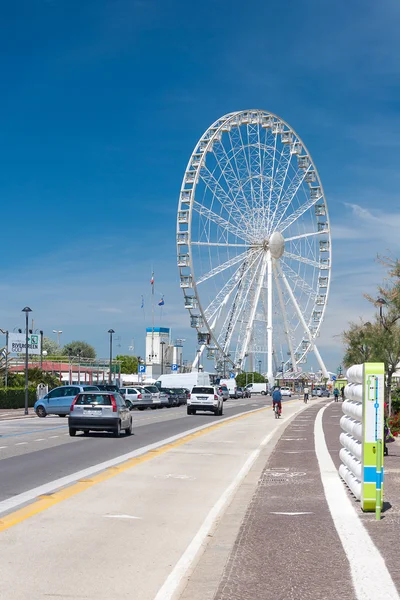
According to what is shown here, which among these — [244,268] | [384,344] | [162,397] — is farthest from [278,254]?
[384,344]

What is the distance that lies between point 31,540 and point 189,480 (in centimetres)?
680

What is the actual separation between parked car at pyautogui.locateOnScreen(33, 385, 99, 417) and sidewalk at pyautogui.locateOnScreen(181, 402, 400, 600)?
29.7m

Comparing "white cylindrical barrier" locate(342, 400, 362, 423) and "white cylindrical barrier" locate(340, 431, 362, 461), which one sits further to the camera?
"white cylindrical barrier" locate(342, 400, 362, 423)

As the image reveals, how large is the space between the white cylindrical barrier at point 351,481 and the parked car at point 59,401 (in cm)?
3045

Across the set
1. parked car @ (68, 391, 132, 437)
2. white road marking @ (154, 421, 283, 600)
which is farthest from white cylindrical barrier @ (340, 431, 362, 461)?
parked car @ (68, 391, 132, 437)

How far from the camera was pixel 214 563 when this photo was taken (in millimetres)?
8336

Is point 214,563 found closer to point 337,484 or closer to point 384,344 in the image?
point 337,484

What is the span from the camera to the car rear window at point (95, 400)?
27.8 metres

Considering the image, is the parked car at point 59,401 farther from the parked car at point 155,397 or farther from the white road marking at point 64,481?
the white road marking at point 64,481

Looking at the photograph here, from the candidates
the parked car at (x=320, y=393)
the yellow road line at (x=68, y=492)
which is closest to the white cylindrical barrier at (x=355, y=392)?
the yellow road line at (x=68, y=492)

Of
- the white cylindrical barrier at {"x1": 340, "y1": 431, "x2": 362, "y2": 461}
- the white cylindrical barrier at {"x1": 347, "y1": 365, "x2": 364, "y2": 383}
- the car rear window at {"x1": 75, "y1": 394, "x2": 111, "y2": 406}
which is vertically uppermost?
the white cylindrical barrier at {"x1": 347, "y1": 365, "x2": 364, "y2": 383}

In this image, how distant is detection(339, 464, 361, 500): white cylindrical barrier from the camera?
12227 millimetres

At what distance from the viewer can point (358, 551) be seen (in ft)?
28.8

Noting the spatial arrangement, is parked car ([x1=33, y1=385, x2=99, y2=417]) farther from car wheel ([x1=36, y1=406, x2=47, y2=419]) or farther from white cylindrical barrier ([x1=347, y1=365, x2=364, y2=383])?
white cylindrical barrier ([x1=347, y1=365, x2=364, y2=383])
